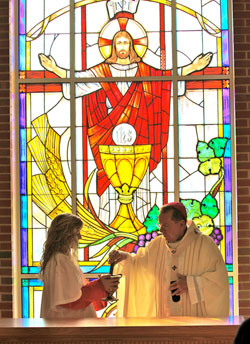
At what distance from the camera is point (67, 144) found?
22.4 ft

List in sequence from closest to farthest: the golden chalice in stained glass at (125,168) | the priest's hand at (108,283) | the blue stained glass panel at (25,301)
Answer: the priest's hand at (108,283) → the blue stained glass panel at (25,301) → the golden chalice in stained glass at (125,168)

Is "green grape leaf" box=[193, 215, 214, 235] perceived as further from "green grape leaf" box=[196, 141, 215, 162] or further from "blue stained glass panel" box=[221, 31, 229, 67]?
"blue stained glass panel" box=[221, 31, 229, 67]

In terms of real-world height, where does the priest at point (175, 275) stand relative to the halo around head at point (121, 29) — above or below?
below

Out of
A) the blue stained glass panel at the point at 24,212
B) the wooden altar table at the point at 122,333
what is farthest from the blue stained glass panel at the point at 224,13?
the wooden altar table at the point at 122,333

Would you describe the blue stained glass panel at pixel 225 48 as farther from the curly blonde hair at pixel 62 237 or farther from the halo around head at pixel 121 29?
the curly blonde hair at pixel 62 237

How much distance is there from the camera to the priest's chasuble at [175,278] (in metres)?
5.20

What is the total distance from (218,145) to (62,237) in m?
2.44

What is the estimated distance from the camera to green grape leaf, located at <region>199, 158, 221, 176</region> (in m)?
6.74

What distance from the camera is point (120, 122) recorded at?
6.81 m

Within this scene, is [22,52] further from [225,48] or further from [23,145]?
[225,48]

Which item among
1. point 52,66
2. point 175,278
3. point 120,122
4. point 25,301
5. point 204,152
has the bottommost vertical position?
point 25,301

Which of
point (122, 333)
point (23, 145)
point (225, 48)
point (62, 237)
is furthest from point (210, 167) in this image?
point (122, 333)

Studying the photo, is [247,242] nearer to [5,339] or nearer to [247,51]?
[247,51]

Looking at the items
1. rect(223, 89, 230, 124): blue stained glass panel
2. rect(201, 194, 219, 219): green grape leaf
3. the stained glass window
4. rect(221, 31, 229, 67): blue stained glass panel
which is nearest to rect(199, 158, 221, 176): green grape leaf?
the stained glass window
